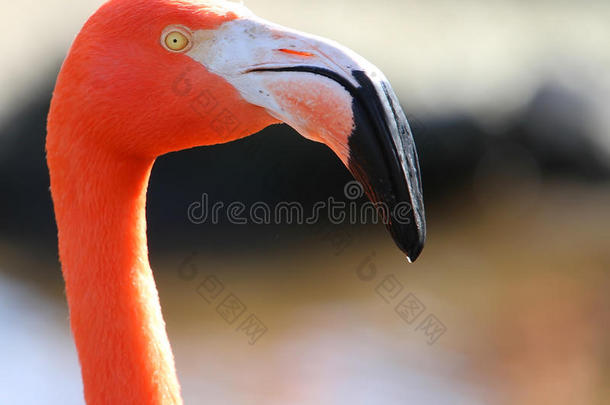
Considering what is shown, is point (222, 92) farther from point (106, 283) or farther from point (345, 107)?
point (106, 283)

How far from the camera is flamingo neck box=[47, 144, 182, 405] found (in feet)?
6.22

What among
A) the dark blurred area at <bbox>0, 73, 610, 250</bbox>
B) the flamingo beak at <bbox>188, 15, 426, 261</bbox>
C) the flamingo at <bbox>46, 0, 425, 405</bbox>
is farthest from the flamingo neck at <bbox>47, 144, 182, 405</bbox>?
the dark blurred area at <bbox>0, 73, 610, 250</bbox>

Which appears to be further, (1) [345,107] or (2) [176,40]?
(2) [176,40]

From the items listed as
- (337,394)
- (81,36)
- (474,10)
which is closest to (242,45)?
(81,36)

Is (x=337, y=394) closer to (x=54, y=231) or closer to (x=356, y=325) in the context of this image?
(x=356, y=325)

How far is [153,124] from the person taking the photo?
1.87 m

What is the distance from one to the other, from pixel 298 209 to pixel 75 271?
4.90 m

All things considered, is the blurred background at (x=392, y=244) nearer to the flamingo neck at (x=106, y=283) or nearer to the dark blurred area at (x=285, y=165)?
the dark blurred area at (x=285, y=165)

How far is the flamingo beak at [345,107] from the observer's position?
1679mm

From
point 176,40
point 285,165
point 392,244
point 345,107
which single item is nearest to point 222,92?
point 176,40

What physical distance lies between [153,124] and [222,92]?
0.66 feet

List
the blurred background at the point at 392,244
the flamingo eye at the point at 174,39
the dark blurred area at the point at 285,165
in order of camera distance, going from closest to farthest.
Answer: the flamingo eye at the point at 174,39 < the blurred background at the point at 392,244 < the dark blurred area at the point at 285,165

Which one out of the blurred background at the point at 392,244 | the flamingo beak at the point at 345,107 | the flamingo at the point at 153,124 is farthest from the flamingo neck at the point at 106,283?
the blurred background at the point at 392,244

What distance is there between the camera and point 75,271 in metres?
1.93
